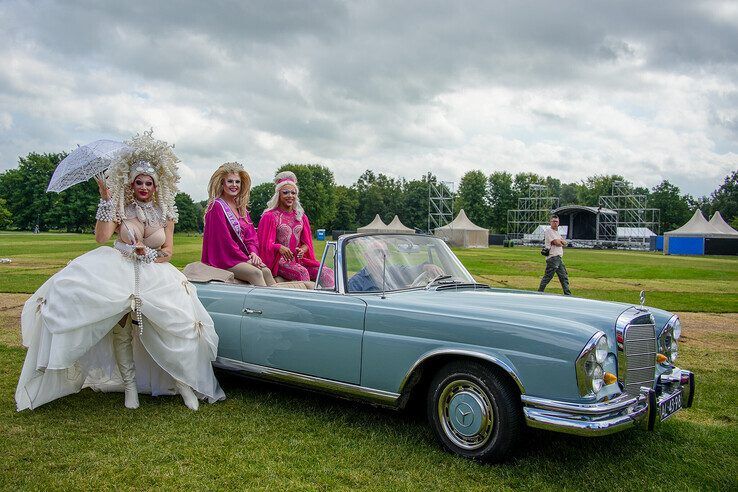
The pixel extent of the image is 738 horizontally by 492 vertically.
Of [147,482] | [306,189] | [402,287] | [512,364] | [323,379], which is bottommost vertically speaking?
[147,482]

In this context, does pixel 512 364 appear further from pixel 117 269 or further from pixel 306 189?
pixel 306 189

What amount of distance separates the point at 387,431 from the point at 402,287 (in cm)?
114

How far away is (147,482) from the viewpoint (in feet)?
11.5

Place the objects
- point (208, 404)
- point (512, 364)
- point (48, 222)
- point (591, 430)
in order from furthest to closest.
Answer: point (48, 222) < point (208, 404) < point (512, 364) < point (591, 430)

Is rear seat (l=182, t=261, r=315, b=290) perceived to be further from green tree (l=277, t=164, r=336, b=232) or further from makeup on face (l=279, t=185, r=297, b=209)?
green tree (l=277, t=164, r=336, b=232)

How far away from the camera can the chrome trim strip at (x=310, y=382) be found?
420cm

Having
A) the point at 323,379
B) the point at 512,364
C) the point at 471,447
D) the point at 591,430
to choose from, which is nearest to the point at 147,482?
the point at 323,379

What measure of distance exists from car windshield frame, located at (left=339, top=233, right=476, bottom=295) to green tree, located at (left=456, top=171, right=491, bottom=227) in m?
93.2

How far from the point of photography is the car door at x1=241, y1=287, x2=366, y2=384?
172 inches

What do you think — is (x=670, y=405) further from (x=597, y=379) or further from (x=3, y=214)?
(x=3, y=214)

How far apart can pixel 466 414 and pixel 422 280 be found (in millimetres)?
1409

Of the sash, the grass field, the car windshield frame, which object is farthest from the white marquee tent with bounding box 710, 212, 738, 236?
the sash

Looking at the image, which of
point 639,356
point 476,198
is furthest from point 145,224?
point 476,198

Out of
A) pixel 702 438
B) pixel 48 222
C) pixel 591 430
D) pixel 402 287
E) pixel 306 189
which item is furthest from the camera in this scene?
pixel 306 189
